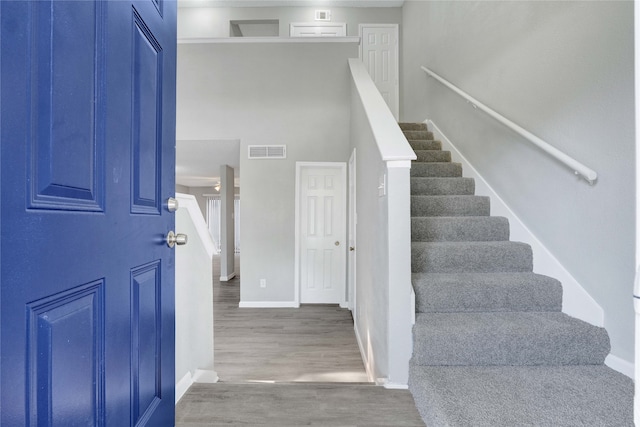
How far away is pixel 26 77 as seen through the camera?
0.49 meters

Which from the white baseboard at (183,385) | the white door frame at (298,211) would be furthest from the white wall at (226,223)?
the white baseboard at (183,385)

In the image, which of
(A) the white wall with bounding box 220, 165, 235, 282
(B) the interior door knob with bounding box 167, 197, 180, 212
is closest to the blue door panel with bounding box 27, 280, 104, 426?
(B) the interior door knob with bounding box 167, 197, 180, 212

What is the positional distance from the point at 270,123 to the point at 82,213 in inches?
152

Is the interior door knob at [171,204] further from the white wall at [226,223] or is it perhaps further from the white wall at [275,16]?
the white wall at [275,16]

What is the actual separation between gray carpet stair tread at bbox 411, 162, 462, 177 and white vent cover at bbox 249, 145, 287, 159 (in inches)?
75.0

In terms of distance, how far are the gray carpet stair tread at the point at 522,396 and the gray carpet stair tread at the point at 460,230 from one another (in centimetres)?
103

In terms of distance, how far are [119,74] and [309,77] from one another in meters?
3.83

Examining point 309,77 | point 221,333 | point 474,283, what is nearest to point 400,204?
point 474,283

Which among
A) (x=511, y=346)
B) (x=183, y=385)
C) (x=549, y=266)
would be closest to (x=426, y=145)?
(x=549, y=266)

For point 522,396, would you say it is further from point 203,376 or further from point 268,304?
point 268,304

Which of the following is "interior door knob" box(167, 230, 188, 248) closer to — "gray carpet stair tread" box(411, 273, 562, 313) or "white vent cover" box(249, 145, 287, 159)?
"gray carpet stair tread" box(411, 273, 562, 313)

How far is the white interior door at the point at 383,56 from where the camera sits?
565cm

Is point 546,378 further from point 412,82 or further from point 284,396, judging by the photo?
point 412,82

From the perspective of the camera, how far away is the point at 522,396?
4.30ft
